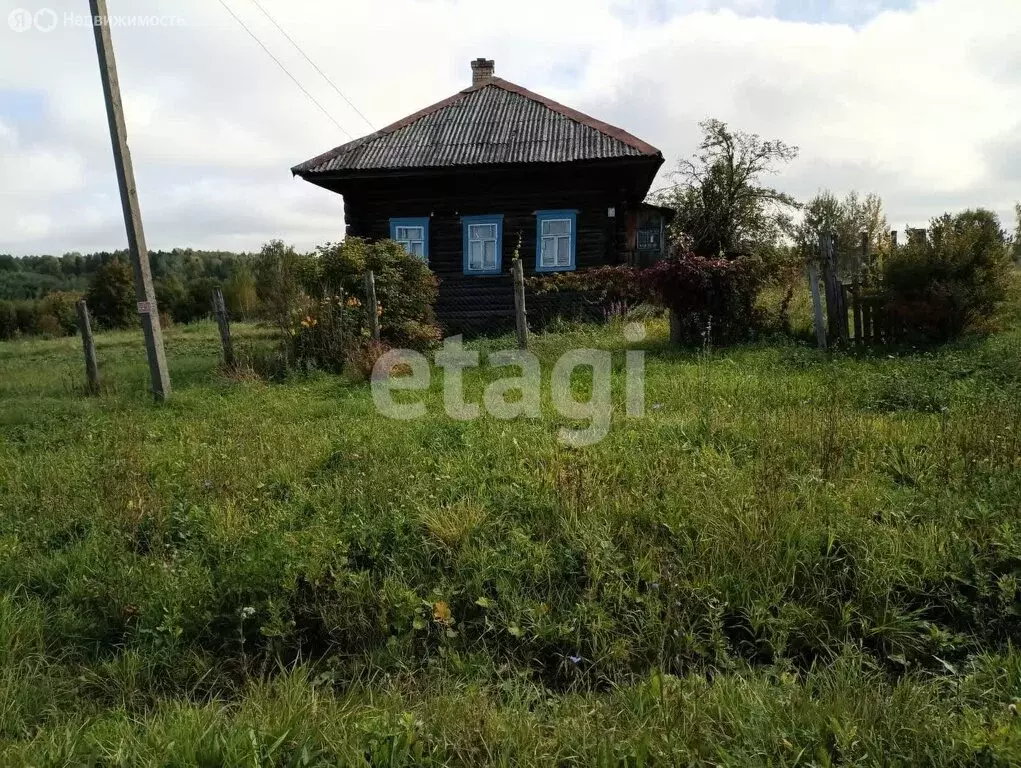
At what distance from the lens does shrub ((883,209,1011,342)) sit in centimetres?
820

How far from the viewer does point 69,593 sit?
3598 millimetres

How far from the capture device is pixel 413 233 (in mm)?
14789

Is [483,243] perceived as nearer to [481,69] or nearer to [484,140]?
[484,140]

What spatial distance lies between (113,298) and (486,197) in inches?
915

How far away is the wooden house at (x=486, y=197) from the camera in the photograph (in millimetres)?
13891

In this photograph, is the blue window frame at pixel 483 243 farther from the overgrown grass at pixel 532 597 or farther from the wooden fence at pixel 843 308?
the overgrown grass at pixel 532 597

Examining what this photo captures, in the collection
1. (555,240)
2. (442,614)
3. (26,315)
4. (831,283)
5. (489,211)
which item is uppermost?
(489,211)

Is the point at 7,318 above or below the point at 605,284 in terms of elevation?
above

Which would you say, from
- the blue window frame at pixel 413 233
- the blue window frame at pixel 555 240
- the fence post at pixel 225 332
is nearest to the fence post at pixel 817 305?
the blue window frame at pixel 555 240

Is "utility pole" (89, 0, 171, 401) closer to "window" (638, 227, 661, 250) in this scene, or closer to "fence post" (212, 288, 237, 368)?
"fence post" (212, 288, 237, 368)

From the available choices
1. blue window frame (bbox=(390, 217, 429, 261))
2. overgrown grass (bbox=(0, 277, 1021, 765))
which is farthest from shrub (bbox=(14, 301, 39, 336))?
overgrown grass (bbox=(0, 277, 1021, 765))

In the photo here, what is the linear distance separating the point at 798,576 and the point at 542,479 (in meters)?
1.59

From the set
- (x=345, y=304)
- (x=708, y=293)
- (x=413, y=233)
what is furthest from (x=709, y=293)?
(x=413, y=233)

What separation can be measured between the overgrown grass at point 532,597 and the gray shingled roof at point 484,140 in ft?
31.9
